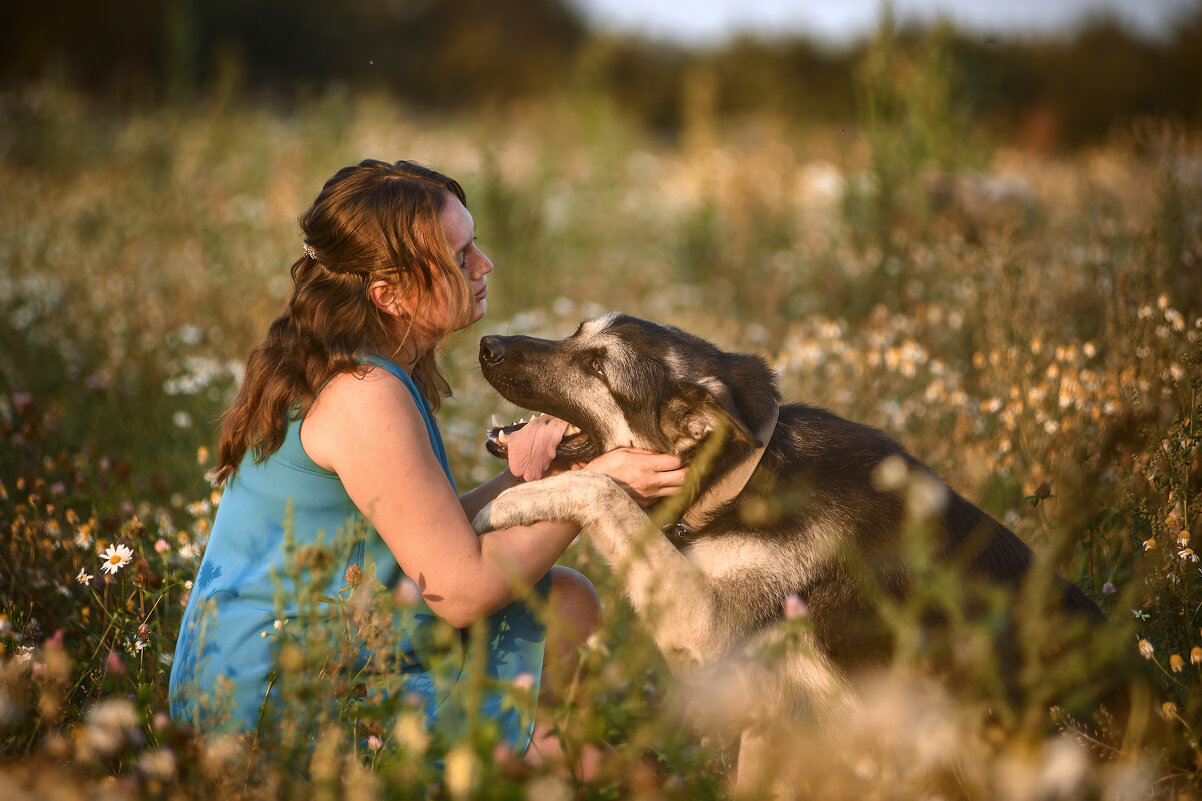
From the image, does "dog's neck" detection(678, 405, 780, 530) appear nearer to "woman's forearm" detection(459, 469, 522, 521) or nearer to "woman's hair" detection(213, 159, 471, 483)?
"woman's forearm" detection(459, 469, 522, 521)

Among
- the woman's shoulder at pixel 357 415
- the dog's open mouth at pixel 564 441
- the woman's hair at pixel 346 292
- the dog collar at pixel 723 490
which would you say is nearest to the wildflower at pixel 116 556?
the woman's hair at pixel 346 292

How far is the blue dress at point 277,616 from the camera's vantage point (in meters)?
2.30

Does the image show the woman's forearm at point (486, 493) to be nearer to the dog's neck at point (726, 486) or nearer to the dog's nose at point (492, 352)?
the dog's nose at point (492, 352)

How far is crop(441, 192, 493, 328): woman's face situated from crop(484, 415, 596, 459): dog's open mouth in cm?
44

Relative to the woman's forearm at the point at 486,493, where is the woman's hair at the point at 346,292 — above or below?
above

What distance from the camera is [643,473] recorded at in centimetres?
299

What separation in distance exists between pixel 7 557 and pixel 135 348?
105 inches

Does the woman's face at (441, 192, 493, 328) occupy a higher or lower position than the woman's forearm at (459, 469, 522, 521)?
higher

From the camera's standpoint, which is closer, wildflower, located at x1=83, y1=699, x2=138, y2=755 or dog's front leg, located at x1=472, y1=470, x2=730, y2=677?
wildflower, located at x1=83, y1=699, x2=138, y2=755

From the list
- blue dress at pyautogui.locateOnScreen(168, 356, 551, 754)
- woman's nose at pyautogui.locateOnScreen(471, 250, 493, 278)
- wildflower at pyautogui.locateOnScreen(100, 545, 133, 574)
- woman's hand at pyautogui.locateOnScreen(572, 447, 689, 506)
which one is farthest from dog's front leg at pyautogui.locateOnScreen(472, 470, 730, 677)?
wildflower at pyautogui.locateOnScreen(100, 545, 133, 574)

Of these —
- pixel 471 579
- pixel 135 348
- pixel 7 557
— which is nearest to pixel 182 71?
pixel 135 348

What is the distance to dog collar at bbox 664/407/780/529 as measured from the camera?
2846 mm

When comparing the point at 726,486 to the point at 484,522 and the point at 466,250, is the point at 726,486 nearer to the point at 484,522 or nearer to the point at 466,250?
the point at 484,522

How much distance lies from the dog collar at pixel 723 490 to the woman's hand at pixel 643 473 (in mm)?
103
